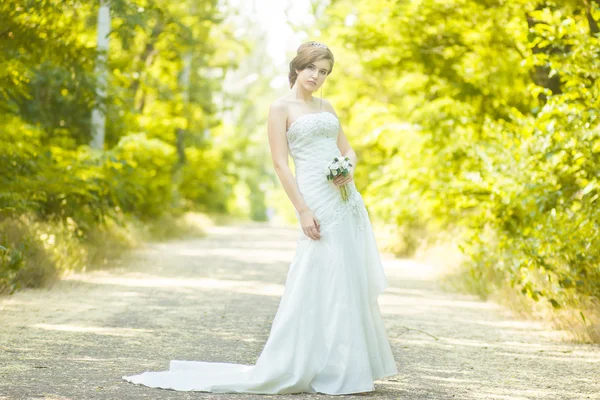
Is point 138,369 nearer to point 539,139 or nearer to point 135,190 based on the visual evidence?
point 539,139

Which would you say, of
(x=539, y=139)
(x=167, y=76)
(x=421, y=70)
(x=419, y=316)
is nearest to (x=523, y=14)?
(x=421, y=70)

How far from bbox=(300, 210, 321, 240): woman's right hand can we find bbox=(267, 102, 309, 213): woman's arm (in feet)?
0.13

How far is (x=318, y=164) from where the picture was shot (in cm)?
637

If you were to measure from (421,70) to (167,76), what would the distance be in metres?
11.3

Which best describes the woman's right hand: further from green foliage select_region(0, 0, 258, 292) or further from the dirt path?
green foliage select_region(0, 0, 258, 292)

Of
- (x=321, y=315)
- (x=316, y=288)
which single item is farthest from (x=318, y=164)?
(x=321, y=315)

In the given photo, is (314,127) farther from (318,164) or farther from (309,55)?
(309,55)

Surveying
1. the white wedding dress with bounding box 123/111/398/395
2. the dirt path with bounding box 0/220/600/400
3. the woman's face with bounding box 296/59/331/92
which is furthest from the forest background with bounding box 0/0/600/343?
the woman's face with bounding box 296/59/331/92

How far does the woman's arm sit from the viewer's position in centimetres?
620

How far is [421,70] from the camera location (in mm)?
18906

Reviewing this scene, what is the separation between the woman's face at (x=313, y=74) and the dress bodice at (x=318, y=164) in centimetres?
20

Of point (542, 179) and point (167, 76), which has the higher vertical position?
point (167, 76)

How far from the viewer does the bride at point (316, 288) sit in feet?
19.8

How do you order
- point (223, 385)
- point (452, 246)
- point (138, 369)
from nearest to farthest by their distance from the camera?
point (223, 385) < point (138, 369) < point (452, 246)
